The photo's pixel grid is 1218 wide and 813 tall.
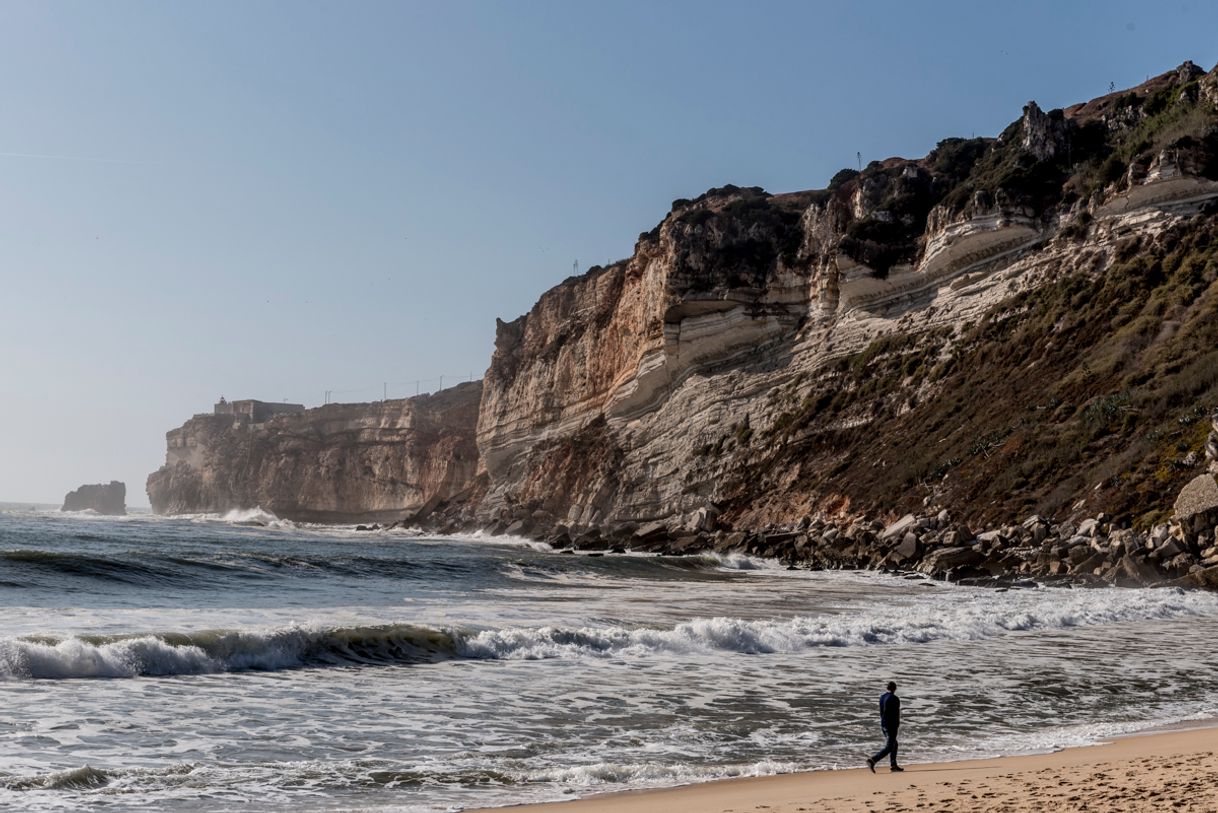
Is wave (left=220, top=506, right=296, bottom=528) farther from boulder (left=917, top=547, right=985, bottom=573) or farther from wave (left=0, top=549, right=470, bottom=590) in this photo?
boulder (left=917, top=547, right=985, bottom=573)

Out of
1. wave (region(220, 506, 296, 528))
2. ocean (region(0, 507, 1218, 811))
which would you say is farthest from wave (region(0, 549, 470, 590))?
wave (region(220, 506, 296, 528))

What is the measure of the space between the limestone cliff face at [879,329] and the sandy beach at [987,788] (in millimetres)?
21259

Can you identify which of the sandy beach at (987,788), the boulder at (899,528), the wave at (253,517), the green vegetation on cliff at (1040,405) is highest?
the green vegetation on cliff at (1040,405)

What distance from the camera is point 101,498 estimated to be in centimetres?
18375

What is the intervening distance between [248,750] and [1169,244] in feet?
131

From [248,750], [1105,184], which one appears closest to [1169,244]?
[1105,184]

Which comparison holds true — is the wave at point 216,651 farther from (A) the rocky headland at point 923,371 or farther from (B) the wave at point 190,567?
(A) the rocky headland at point 923,371

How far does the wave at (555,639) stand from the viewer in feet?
44.8

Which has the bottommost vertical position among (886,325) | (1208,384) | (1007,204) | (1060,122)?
(1208,384)

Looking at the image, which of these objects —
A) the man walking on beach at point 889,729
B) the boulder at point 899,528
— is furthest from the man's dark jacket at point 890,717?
the boulder at point 899,528

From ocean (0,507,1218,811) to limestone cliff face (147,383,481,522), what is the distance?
69.2 meters

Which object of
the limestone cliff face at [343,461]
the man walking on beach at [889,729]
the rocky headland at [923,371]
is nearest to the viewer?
the man walking on beach at [889,729]

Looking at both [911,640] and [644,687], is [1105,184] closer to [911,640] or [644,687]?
[911,640]

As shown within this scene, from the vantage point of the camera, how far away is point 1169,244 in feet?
132
